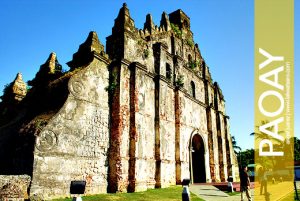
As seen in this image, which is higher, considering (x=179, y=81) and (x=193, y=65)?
(x=193, y=65)

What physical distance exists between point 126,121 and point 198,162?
378 inches

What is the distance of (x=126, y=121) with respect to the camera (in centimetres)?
1298

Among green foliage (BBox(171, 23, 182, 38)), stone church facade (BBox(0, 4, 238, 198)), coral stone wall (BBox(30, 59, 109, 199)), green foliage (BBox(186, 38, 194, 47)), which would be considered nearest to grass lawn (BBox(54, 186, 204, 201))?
stone church facade (BBox(0, 4, 238, 198))

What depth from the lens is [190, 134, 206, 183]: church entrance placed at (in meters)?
19.8

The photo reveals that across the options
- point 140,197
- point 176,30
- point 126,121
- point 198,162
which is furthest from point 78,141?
point 176,30

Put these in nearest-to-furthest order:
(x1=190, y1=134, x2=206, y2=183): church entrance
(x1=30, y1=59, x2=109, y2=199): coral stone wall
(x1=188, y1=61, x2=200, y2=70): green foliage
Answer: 1. (x1=30, y1=59, x2=109, y2=199): coral stone wall
2. (x1=190, y1=134, x2=206, y2=183): church entrance
3. (x1=188, y1=61, x2=200, y2=70): green foliage

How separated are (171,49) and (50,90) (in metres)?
9.69

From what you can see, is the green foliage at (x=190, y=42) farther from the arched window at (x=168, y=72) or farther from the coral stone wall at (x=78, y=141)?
the coral stone wall at (x=78, y=141)

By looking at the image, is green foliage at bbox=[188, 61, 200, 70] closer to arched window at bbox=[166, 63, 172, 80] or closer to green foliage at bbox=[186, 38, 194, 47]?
green foliage at bbox=[186, 38, 194, 47]

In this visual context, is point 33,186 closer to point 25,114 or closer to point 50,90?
point 50,90

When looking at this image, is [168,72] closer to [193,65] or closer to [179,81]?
[179,81]

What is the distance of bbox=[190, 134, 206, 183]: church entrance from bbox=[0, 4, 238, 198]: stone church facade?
75 mm

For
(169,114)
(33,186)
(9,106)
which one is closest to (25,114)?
(9,106)

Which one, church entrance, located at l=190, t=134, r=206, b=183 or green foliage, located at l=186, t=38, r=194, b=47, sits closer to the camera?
church entrance, located at l=190, t=134, r=206, b=183
